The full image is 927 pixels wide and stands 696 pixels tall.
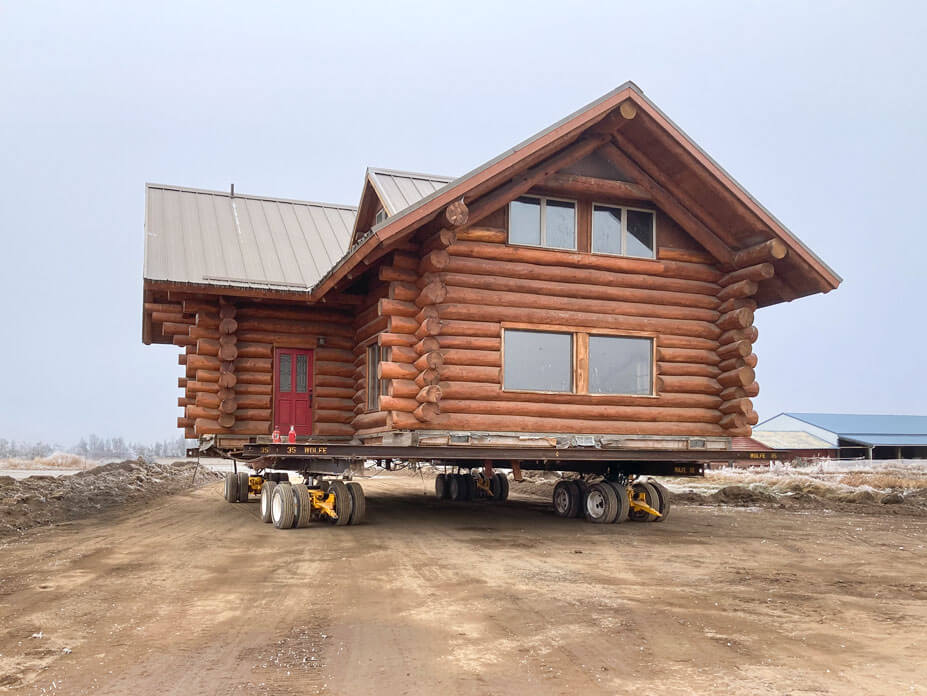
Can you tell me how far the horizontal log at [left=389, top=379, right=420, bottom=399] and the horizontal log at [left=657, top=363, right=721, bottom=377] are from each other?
5.07 meters

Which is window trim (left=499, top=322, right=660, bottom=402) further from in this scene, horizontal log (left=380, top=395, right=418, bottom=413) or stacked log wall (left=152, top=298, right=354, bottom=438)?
stacked log wall (left=152, top=298, right=354, bottom=438)

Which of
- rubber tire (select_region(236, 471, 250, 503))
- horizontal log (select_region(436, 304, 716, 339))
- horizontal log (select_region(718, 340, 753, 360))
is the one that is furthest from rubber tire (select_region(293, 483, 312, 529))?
horizontal log (select_region(718, 340, 753, 360))

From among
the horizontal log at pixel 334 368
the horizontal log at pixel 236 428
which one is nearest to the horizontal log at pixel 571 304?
the horizontal log at pixel 334 368

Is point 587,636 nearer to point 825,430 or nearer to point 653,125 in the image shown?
point 653,125

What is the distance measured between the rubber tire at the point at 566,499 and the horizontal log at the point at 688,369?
123 inches

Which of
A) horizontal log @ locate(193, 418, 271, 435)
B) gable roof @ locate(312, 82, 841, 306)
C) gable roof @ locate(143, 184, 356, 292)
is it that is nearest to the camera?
gable roof @ locate(312, 82, 841, 306)

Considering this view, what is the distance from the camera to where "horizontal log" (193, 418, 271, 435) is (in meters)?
18.8

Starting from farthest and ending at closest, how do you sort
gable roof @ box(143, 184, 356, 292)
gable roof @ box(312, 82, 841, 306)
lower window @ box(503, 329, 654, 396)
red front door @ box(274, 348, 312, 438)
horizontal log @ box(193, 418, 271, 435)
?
red front door @ box(274, 348, 312, 438) → gable roof @ box(143, 184, 356, 292) → horizontal log @ box(193, 418, 271, 435) → lower window @ box(503, 329, 654, 396) → gable roof @ box(312, 82, 841, 306)

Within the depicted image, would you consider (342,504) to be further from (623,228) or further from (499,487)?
(499,487)

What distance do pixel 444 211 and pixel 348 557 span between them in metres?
6.22

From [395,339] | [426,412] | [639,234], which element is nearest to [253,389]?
[395,339]

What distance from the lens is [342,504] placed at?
1535 centimetres

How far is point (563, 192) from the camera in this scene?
16.8 m

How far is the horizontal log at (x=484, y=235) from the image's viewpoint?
52.0 ft
